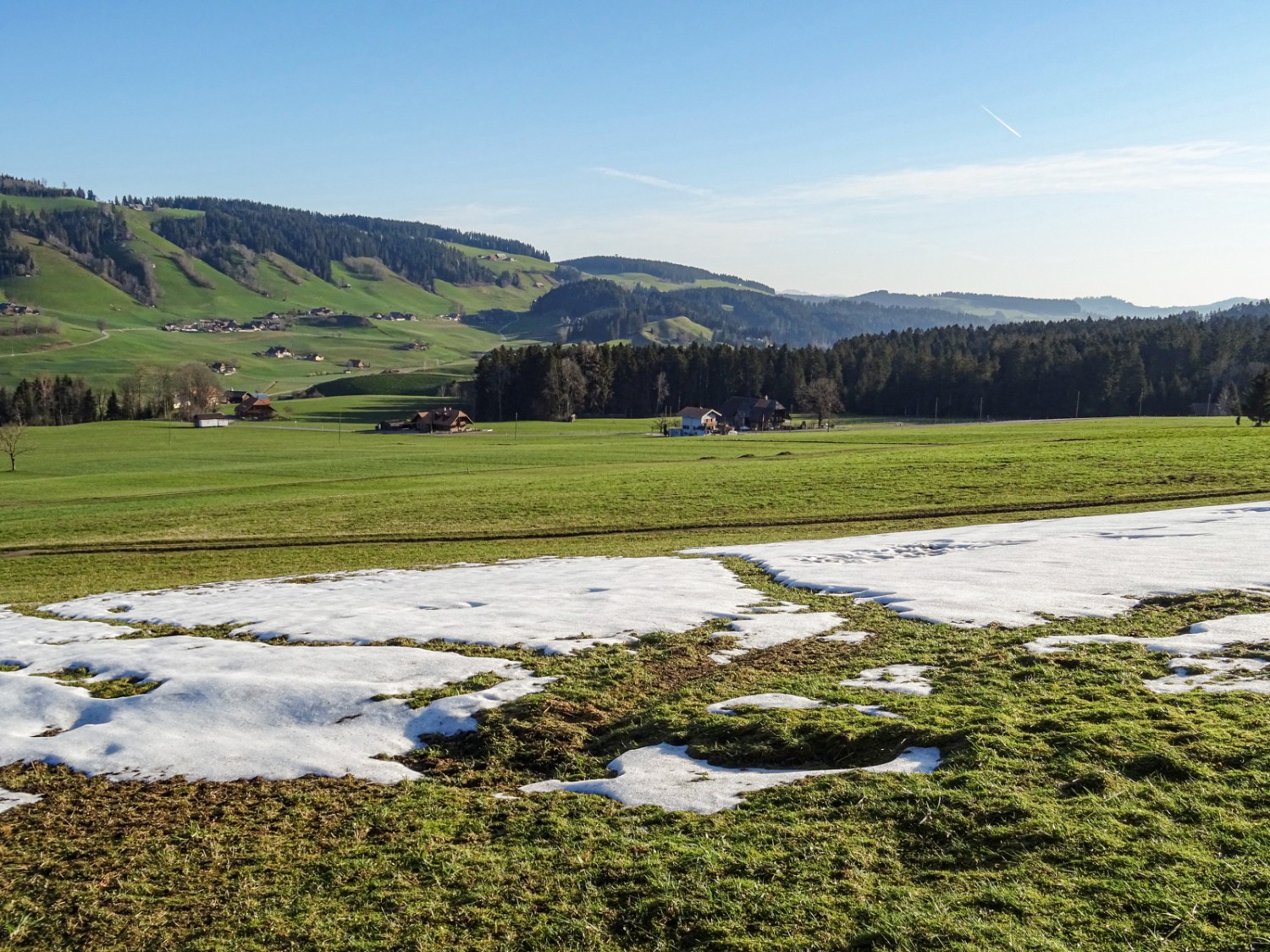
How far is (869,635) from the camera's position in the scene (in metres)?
16.2

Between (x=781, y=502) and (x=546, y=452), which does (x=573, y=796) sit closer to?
(x=781, y=502)

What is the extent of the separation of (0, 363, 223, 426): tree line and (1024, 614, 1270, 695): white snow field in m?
175

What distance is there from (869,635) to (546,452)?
80.0 metres

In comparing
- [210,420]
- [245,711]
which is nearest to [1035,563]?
[245,711]

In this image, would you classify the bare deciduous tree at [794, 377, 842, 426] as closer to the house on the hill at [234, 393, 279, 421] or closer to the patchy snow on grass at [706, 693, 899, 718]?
the house on the hill at [234, 393, 279, 421]

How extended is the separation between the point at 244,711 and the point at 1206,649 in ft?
48.5

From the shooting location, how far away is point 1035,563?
73.3ft

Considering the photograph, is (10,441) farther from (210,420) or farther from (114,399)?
(114,399)

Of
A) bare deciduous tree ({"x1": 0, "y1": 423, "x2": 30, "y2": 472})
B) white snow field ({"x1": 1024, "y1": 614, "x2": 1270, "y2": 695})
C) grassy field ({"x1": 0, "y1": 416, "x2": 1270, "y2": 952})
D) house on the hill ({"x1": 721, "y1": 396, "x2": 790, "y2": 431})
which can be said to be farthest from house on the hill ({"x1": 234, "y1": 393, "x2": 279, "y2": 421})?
white snow field ({"x1": 1024, "y1": 614, "x2": 1270, "y2": 695})

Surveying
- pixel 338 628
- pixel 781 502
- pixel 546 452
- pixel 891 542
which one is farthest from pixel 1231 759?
pixel 546 452

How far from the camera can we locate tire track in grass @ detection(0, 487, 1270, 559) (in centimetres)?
3778

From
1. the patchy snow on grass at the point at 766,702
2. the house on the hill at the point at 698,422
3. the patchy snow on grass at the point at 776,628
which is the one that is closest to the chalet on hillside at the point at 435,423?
the house on the hill at the point at 698,422

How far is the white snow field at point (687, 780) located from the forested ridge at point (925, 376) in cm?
16396

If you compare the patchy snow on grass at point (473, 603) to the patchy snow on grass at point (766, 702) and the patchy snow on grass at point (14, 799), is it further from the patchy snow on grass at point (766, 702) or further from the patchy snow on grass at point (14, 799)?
the patchy snow on grass at point (14, 799)
